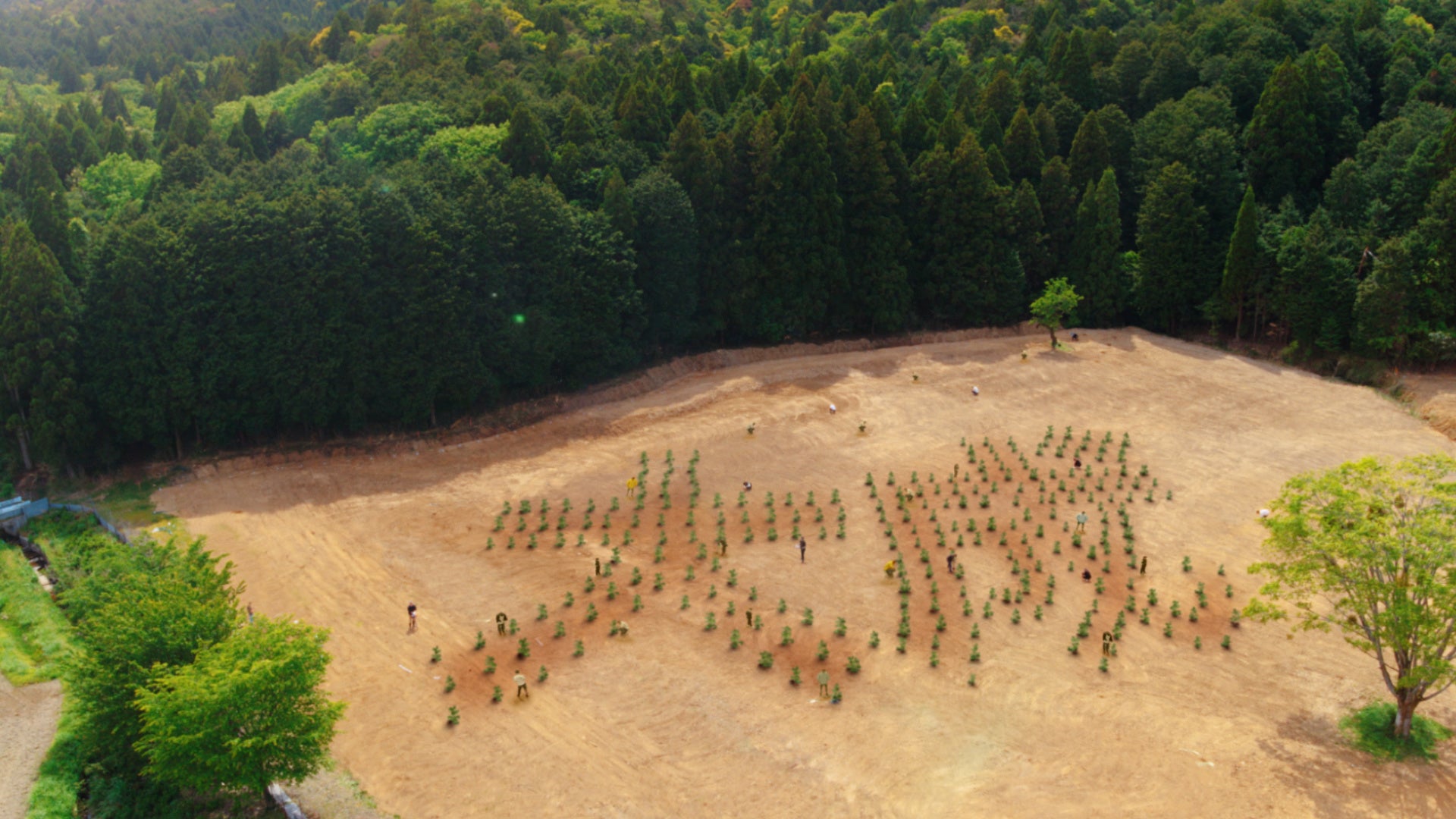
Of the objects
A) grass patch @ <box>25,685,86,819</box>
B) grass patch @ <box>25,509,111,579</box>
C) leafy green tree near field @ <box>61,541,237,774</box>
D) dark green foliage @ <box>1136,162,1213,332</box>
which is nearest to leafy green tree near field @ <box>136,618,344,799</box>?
leafy green tree near field @ <box>61,541,237,774</box>

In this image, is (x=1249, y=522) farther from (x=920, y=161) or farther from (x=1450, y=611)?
(x=920, y=161)

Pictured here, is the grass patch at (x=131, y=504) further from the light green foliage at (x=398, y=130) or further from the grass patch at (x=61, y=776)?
the light green foliage at (x=398, y=130)

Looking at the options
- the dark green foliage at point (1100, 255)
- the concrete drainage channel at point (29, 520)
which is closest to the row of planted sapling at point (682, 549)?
the concrete drainage channel at point (29, 520)

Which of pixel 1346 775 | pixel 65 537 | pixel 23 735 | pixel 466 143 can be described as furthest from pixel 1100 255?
pixel 23 735

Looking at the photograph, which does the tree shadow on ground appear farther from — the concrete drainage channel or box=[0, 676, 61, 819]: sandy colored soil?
the concrete drainage channel

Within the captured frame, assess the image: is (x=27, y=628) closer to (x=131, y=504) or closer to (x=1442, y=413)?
(x=131, y=504)

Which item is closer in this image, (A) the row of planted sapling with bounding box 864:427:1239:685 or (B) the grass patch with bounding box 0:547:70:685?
(B) the grass patch with bounding box 0:547:70:685
